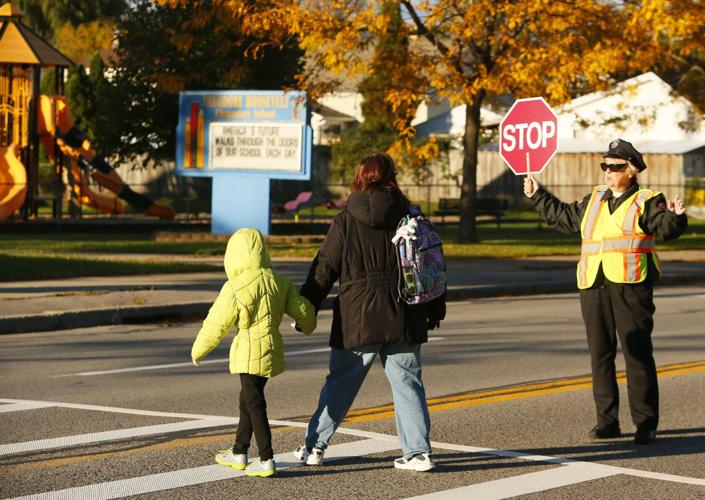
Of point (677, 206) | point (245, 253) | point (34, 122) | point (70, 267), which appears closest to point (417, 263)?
point (245, 253)

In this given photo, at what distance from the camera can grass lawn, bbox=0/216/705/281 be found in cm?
2170

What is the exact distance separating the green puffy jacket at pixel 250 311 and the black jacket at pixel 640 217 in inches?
91.3

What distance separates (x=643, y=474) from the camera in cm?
765

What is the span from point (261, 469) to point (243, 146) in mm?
24111

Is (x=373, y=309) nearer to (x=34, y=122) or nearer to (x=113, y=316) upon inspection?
(x=113, y=316)

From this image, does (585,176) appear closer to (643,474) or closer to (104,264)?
(104,264)

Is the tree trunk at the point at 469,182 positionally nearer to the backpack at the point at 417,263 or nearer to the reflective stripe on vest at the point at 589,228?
the reflective stripe on vest at the point at 589,228

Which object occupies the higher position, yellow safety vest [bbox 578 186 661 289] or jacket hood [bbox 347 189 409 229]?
jacket hood [bbox 347 189 409 229]

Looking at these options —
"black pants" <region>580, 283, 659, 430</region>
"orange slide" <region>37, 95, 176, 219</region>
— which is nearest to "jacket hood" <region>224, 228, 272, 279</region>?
"black pants" <region>580, 283, 659, 430</region>

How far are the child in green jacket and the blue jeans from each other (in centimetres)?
36

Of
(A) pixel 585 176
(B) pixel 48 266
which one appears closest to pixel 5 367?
(B) pixel 48 266

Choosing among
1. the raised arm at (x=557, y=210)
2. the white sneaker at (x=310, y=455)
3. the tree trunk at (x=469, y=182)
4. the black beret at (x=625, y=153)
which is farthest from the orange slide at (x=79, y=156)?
the white sneaker at (x=310, y=455)

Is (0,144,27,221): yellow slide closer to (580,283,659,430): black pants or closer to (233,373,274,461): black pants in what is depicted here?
(580,283,659,430): black pants

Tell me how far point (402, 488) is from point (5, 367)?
594 cm
